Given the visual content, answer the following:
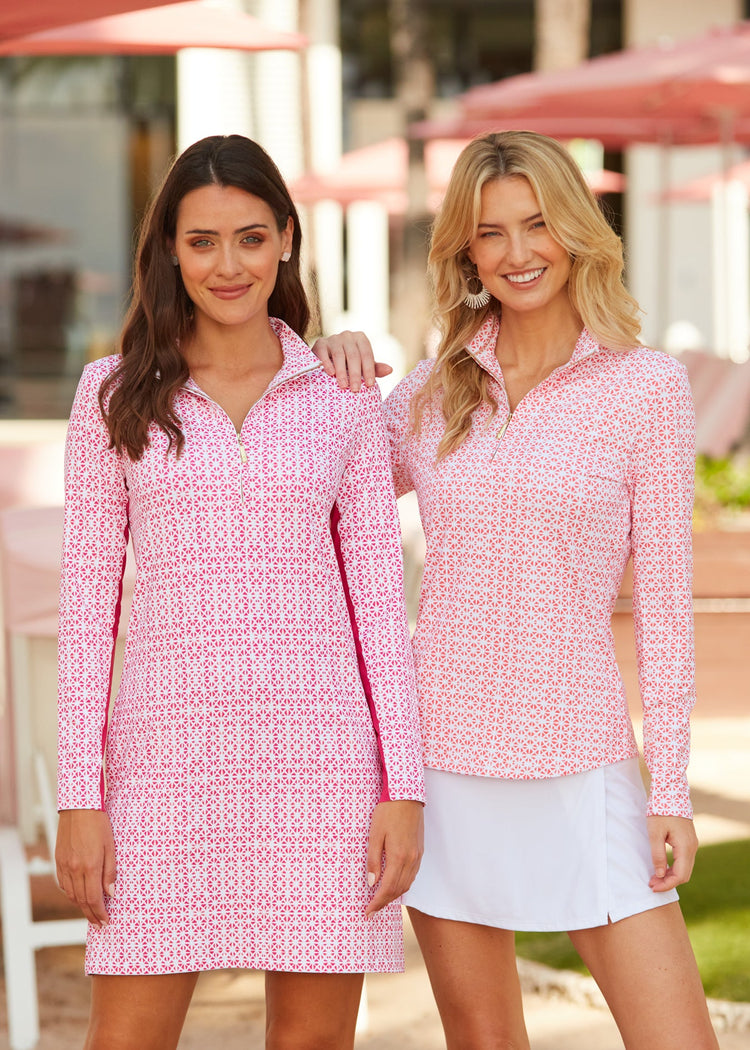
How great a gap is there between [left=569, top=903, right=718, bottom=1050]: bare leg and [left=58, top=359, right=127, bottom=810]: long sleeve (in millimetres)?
820

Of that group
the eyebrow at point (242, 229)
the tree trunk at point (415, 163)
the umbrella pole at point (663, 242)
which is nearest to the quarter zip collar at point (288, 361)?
the eyebrow at point (242, 229)

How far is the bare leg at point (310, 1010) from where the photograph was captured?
234cm

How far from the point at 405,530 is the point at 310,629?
2.93 m

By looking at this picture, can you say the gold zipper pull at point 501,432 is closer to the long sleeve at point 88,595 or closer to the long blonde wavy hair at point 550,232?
the long blonde wavy hair at point 550,232

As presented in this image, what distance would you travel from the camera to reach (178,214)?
8.01ft

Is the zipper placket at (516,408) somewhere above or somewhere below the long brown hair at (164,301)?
below

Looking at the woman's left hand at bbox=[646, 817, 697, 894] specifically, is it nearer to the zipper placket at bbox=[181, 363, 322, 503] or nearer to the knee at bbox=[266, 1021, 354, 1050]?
the knee at bbox=[266, 1021, 354, 1050]

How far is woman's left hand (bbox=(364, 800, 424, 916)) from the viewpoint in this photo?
2.32 meters

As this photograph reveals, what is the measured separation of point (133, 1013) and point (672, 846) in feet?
2.75

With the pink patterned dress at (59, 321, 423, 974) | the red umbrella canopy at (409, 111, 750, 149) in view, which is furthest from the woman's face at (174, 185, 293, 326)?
the red umbrella canopy at (409, 111, 750, 149)

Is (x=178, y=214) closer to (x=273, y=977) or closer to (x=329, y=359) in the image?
(x=329, y=359)

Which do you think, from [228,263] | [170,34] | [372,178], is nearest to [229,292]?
[228,263]
